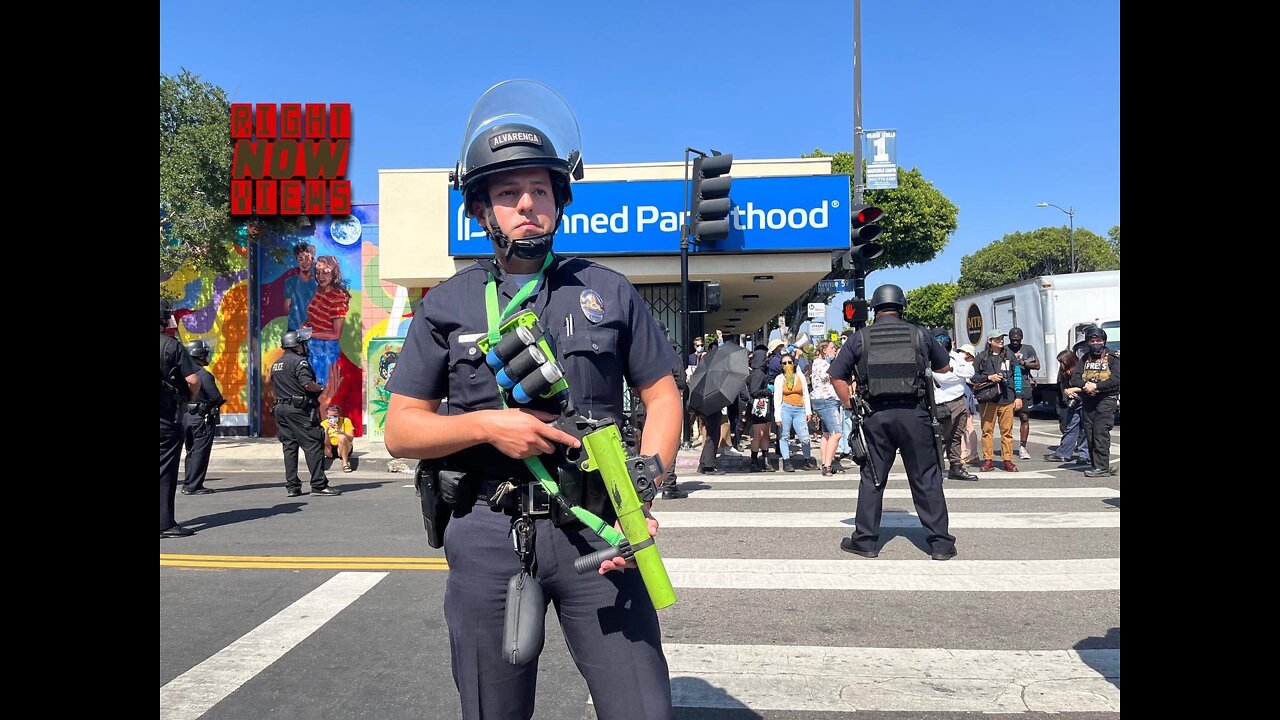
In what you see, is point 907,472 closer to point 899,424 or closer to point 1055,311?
point 899,424

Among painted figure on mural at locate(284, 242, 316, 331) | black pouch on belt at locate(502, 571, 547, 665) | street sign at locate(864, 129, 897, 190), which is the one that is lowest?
black pouch on belt at locate(502, 571, 547, 665)

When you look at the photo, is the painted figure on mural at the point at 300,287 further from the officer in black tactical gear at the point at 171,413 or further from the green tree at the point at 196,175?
the officer in black tactical gear at the point at 171,413

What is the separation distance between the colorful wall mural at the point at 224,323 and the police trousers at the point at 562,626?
18324mm

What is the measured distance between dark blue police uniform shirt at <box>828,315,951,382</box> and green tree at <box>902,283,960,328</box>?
177 feet

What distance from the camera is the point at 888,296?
6.22m

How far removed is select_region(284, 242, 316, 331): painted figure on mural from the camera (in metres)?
18.2

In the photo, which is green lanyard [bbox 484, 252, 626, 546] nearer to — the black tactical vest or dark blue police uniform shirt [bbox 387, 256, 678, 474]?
dark blue police uniform shirt [bbox 387, 256, 678, 474]

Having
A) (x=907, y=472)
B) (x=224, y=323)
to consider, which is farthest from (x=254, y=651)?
(x=224, y=323)

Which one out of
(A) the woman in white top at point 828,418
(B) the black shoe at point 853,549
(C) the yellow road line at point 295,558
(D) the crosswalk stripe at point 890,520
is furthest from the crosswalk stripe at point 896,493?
(C) the yellow road line at point 295,558

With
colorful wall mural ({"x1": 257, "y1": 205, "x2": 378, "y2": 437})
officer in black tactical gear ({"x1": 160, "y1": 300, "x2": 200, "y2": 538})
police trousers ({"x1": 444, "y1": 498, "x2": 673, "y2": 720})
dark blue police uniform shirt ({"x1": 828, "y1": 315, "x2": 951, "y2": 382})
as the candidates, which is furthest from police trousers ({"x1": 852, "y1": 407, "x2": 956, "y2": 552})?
colorful wall mural ({"x1": 257, "y1": 205, "x2": 378, "y2": 437})
